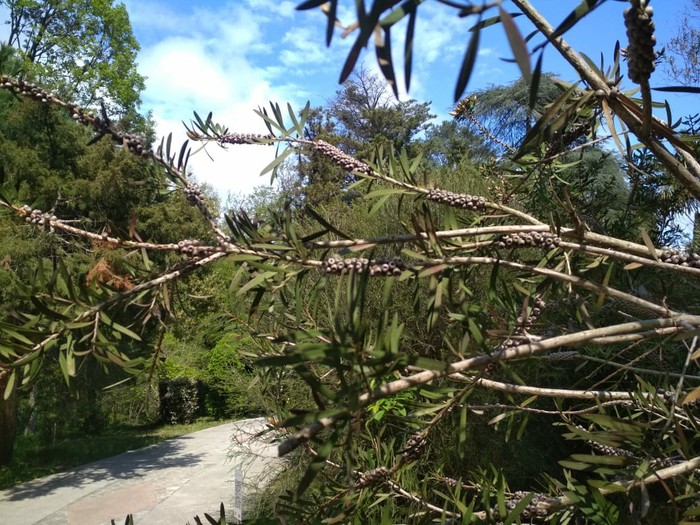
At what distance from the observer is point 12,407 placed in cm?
996

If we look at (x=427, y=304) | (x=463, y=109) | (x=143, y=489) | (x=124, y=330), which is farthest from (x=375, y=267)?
(x=143, y=489)

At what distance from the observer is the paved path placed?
7.44m

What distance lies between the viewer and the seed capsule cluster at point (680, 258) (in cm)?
84

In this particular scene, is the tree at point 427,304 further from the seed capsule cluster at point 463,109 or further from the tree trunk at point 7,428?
the tree trunk at point 7,428

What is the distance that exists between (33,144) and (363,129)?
18.1 meters

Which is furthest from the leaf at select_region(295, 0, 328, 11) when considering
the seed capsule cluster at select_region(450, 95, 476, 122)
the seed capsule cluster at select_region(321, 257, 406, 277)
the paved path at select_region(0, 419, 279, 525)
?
the paved path at select_region(0, 419, 279, 525)

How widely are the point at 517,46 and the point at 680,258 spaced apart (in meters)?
0.62

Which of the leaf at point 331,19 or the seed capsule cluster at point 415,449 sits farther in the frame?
the seed capsule cluster at point 415,449

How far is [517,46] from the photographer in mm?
362

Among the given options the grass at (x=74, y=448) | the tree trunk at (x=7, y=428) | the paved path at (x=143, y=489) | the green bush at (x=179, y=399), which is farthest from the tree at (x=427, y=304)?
the green bush at (x=179, y=399)

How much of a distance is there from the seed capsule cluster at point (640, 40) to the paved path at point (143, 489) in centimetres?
553

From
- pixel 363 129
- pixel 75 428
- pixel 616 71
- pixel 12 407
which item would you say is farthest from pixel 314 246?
pixel 363 129

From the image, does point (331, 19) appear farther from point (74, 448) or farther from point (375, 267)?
point (74, 448)

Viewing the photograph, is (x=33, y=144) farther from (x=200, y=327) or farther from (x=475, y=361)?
(x=475, y=361)
